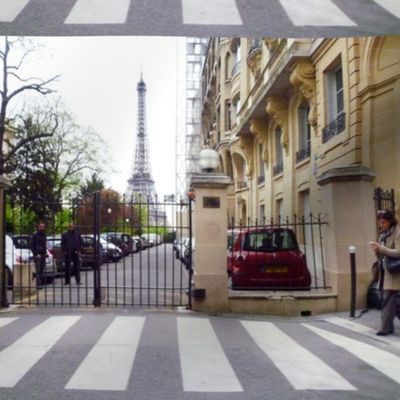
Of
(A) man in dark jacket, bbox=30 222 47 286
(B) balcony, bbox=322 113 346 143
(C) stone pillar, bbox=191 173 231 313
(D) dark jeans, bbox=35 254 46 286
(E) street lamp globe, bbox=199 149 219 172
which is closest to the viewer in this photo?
(C) stone pillar, bbox=191 173 231 313

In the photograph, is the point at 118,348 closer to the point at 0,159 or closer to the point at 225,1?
the point at 225,1

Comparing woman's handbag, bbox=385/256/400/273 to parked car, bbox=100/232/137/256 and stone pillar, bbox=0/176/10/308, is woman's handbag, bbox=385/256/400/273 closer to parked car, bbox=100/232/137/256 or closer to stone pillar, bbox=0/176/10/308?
parked car, bbox=100/232/137/256

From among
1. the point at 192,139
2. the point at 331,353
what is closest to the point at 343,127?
the point at 331,353

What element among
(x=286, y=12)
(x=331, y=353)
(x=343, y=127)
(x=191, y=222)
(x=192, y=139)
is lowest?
(x=331, y=353)

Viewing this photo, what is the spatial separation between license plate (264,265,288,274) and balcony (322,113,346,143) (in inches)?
239

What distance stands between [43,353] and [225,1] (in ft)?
15.9

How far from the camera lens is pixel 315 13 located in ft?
12.7

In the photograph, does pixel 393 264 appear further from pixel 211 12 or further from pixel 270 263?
pixel 211 12

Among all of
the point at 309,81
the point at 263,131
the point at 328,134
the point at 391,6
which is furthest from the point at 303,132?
the point at 391,6

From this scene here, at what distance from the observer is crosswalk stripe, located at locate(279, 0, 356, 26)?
3.79 metres

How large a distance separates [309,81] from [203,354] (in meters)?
13.7

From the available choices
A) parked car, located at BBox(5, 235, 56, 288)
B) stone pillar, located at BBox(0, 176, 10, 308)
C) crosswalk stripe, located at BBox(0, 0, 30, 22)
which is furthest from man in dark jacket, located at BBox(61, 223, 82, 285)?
crosswalk stripe, located at BBox(0, 0, 30, 22)

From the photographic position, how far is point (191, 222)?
1101 cm

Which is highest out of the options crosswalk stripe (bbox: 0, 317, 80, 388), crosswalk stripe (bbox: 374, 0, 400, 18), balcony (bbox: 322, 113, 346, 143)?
balcony (bbox: 322, 113, 346, 143)
